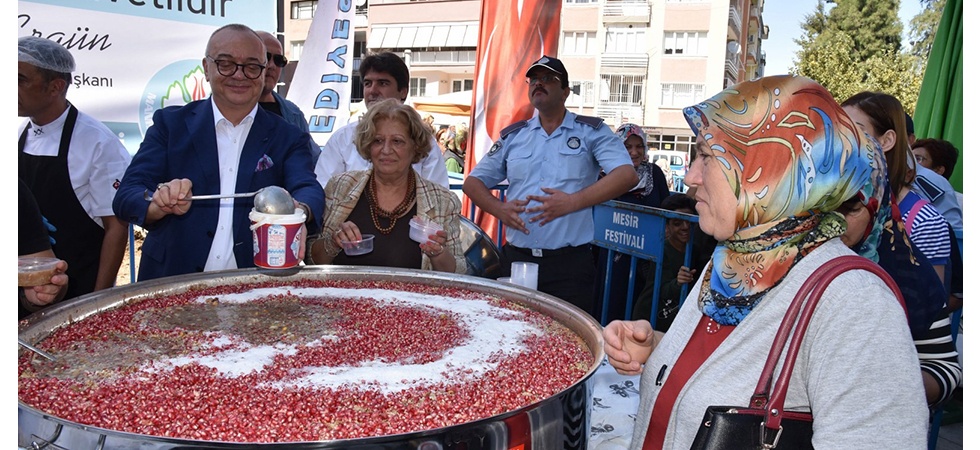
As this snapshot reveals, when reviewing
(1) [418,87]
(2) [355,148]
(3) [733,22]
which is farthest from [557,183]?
(3) [733,22]

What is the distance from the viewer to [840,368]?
3.83 feet

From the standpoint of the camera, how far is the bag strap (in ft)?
4.00

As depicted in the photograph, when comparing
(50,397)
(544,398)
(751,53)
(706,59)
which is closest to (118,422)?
(50,397)

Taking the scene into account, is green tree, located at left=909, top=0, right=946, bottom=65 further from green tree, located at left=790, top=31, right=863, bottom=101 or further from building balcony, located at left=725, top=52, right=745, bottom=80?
building balcony, located at left=725, top=52, right=745, bottom=80

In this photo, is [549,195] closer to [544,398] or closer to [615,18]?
[544,398]

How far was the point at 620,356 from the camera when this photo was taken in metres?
1.72

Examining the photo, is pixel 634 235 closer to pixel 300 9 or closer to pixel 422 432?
pixel 422 432

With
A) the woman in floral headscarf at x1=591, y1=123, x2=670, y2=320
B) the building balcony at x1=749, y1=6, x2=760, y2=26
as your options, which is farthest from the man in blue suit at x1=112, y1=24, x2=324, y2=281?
the building balcony at x1=749, y1=6, x2=760, y2=26

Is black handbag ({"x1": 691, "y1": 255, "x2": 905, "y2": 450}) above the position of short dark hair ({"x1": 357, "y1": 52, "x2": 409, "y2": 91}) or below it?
below

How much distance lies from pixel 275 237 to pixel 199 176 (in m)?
0.83

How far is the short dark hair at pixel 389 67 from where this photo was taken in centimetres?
452

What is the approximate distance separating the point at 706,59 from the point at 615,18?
5.92m

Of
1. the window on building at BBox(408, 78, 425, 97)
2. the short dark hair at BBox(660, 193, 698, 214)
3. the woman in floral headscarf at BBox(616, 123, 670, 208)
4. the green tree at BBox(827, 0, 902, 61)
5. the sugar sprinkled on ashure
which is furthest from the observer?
the window on building at BBox(408, 78, 425, 97)

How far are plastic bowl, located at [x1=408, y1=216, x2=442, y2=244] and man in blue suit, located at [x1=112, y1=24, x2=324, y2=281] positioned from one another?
0.45m
